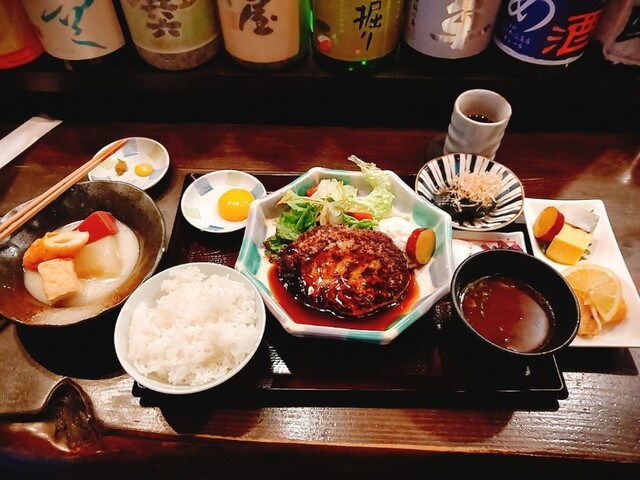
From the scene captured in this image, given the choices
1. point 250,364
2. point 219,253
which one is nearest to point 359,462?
point 250,364

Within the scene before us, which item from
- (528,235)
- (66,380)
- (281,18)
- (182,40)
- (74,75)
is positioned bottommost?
(66,380)

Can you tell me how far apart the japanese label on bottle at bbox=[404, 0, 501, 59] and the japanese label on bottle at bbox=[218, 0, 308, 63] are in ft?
1.66

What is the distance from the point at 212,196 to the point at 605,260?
63.4 inches

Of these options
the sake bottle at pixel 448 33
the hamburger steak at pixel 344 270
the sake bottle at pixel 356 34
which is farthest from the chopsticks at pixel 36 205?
the sake bottle at pixel 448 33

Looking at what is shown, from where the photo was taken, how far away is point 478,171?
2.02m

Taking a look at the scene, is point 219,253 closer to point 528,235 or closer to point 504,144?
point 528,235

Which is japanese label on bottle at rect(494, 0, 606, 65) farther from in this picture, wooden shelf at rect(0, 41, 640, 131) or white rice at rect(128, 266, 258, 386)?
white rice at rect(128, 266, 258, 386)

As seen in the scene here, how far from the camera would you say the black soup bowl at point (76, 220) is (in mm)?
1516

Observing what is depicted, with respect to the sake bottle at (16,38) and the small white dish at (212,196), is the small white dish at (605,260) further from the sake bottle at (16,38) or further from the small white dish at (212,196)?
the sake bottle at (16,38)

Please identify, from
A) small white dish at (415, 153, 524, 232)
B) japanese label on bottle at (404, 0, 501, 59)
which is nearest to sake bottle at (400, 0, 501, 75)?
japanese label on bottle at (404, 0, 501, 59)

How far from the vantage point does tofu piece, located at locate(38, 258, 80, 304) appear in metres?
1.58

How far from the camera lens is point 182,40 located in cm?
214

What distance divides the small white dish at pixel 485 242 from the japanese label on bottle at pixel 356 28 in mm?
902

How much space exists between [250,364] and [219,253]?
54cm
